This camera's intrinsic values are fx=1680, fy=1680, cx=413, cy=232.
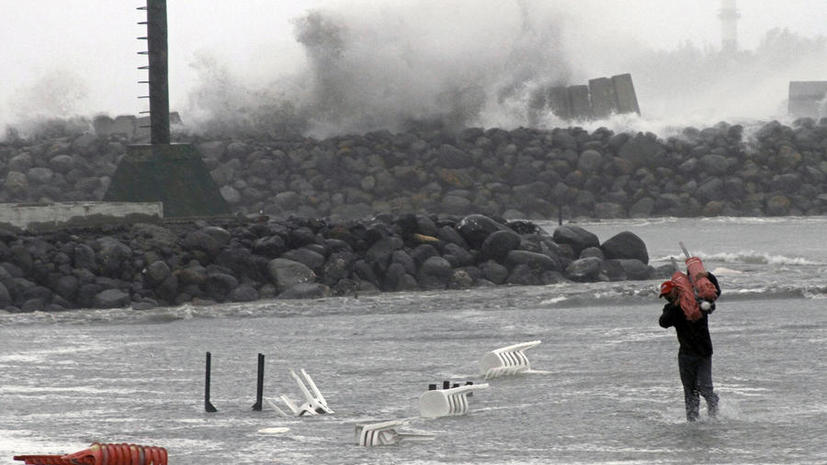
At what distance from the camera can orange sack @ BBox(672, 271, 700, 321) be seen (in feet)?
40.5

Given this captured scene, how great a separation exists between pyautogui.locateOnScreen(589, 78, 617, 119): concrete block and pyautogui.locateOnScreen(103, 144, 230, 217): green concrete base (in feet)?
98.8

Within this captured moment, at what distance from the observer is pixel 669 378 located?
50.2ft

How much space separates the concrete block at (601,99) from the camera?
200 ft

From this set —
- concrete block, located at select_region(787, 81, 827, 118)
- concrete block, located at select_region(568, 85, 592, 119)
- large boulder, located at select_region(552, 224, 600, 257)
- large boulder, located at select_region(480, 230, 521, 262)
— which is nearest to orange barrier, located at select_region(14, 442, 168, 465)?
large boulder, located at select_region(480, 230, 521, 262)

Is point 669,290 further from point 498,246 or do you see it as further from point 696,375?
point 498,246

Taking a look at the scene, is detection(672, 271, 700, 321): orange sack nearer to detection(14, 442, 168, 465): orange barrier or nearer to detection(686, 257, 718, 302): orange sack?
detection(686, 257, 718, 302): orange sack

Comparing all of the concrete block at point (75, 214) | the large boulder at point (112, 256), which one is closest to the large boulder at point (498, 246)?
the concrete block at point (75, 214)

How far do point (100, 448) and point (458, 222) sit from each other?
64.9 feet

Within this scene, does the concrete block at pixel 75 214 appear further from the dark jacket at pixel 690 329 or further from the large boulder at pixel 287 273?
the dark jacket at pixel 690 329

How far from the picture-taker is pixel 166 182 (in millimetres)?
32344

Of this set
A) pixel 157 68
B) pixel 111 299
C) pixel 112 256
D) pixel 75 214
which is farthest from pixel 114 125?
pixel 111 299

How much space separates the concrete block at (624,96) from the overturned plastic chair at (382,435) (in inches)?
A: 1974

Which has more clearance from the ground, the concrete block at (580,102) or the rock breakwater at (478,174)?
the concrete block at (580,102)

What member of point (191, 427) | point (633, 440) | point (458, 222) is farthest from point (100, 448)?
point (458, 222)
